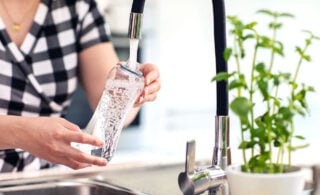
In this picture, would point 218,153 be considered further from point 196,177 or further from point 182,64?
point 182,64

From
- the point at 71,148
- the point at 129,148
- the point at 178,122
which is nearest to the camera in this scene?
the point at 71,148

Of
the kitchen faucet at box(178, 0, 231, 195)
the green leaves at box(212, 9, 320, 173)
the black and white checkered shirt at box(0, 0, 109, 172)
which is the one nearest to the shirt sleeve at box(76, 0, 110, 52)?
the black and white checkered shirt at box(0, 0, 109, 172)

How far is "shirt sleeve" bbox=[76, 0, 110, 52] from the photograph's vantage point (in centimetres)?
135

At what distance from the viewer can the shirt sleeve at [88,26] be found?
135 cm

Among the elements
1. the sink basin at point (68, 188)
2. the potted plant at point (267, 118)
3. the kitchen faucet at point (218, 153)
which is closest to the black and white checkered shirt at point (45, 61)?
the sink basin at point (68, 188)

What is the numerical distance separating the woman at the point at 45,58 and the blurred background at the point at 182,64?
1367 millimetres

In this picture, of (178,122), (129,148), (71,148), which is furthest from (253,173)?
(178,122)

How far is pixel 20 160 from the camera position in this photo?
1.25 metres

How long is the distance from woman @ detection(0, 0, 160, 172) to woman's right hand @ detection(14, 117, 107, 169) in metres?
0.30

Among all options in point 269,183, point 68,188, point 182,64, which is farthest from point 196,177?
point 182,64

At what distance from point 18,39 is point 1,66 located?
0.10 meters

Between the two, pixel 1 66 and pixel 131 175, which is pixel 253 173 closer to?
pixel 131 175

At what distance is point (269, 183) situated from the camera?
2.19 ft

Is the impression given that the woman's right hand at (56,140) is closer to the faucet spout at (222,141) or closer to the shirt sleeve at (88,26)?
the faucet spout at (222,141)
